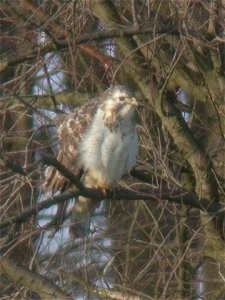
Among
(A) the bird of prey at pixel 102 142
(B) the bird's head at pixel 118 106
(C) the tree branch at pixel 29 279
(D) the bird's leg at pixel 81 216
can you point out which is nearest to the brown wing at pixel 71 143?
(A) the bird of prey at pixel 102 142

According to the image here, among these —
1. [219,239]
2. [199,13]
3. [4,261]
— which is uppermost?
[199,13]

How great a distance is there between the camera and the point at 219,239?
8148 mm

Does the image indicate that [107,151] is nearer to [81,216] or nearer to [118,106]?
[118,106]

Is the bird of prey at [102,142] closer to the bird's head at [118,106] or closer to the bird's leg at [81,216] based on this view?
the bird's head at [118,106]

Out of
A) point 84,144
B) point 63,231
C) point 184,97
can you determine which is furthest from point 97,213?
point 84,144

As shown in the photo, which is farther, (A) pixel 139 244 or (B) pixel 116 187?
(A) pixel 139 244

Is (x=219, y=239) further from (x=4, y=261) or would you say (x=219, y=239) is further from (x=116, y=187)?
(x=4, y=261)

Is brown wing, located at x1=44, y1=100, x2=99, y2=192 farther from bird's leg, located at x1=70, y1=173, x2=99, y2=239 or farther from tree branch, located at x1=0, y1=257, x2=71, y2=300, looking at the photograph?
tree branch, located at x1=0, y1=257, x2=71, y2=300

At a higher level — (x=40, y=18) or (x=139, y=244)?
(x=40, y=18)

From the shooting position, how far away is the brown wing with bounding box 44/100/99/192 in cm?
771

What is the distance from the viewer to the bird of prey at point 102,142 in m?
7.59

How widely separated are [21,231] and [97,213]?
2.94 meters

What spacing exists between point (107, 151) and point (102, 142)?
8 cm

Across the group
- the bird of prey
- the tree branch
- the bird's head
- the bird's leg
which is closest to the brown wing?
the bird of prey
